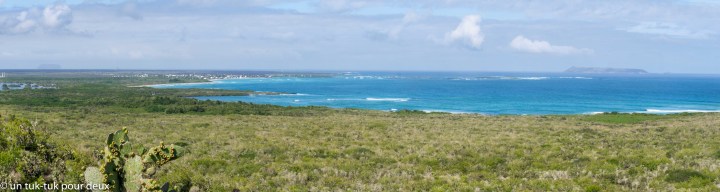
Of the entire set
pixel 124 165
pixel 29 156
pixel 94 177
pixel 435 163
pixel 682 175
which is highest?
pixel 124 165

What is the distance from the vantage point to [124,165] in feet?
22.9

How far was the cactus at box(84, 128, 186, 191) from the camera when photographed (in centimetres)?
669

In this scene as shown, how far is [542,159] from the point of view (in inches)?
858

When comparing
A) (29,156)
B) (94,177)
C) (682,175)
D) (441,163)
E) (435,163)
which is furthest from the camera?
(435,163)

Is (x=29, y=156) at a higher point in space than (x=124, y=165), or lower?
lower

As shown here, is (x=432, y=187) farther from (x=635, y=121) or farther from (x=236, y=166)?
(x=635, y=121)

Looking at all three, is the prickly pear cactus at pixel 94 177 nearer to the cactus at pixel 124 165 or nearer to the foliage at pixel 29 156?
the cactus at pixel 124 165

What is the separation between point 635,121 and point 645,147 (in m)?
31.3

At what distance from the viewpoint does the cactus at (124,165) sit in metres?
6.69

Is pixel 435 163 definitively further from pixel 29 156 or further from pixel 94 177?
pixel 94 177

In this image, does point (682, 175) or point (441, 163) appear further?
point (441, 163)

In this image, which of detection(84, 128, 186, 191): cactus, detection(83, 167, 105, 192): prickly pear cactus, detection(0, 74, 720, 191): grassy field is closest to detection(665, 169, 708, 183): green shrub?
detection(0, 74, 720, 191): grassy field

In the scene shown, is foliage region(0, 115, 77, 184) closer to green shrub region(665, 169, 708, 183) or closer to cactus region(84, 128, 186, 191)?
cactus region(84, 128, 186, 191)

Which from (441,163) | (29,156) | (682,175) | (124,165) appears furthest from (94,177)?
(682,175)
